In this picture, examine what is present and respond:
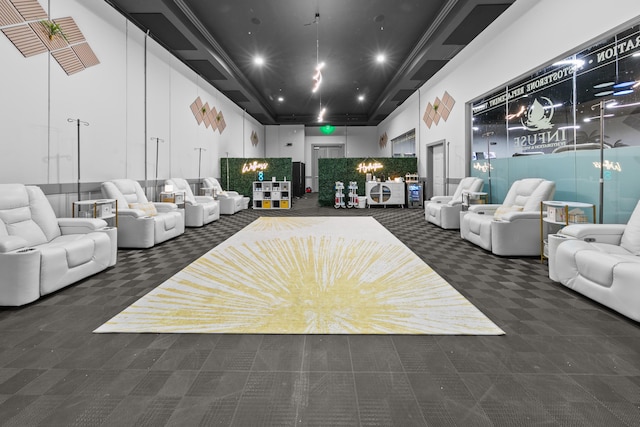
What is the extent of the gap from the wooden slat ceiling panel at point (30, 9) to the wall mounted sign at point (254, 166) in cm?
699

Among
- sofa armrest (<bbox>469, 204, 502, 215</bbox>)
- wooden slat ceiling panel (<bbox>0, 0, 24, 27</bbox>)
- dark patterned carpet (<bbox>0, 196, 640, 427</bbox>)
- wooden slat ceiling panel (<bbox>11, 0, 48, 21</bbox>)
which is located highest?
wooden slat ceiling panel (<bbox>11, 0, 48, 21</bbox>)

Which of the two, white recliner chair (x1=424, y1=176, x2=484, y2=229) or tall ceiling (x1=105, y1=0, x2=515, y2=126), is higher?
tall ceiling (x1=105, y1=0, x2=515, y2=126)

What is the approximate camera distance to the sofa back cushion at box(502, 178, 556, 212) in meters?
4.60

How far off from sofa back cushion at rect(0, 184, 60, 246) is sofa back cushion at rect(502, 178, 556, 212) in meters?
6.04

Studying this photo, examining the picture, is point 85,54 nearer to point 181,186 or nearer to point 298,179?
point 181,186

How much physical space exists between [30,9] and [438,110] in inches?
349

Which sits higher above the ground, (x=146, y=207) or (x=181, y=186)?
(x=181, y=186)

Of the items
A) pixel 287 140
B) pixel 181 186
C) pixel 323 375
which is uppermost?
pixel 287 140

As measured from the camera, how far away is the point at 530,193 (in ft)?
16.2

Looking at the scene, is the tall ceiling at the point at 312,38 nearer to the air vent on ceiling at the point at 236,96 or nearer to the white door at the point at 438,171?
the air vent on ceiling at the point at 236,96

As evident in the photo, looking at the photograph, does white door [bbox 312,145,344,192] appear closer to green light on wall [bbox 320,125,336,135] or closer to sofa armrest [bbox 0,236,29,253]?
green light on wall [bbox 320,125,336,135]

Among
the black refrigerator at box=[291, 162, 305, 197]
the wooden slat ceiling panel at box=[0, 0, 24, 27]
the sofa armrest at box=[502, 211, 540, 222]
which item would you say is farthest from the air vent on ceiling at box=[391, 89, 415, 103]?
the wooden slat ceiling panel at box=[0, 0, 24, 27]

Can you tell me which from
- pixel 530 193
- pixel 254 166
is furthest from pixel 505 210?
pixel 254 166

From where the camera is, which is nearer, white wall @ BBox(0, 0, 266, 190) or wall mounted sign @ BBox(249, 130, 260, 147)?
white wall @ BBox(0, 0, 266, 190)
